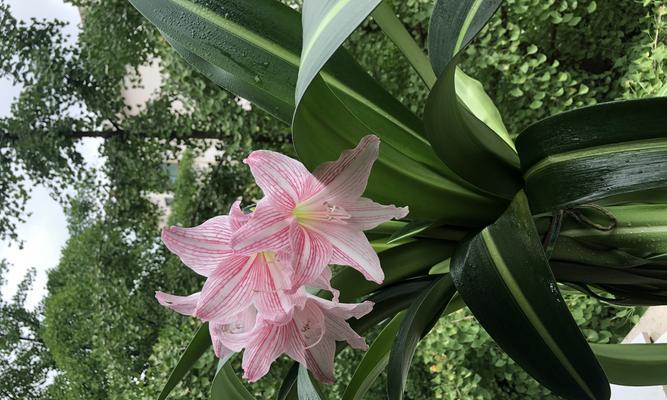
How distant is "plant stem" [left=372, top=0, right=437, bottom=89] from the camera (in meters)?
0.40

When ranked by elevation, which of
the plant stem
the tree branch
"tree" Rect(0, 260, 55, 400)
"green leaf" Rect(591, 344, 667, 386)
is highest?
the tree branch

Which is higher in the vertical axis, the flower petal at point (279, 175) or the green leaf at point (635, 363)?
the green leaf at point (635, 363)

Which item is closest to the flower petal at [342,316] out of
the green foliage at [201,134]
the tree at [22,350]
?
the green foliage at [201,134]

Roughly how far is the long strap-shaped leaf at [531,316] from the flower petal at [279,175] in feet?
0.30

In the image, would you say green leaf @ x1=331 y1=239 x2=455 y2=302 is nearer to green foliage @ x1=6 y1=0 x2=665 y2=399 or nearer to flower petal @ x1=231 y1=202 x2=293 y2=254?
flower petal @ x1=231 y1=202 x2=293 y2=254

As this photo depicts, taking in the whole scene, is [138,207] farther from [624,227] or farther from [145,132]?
[624,227]

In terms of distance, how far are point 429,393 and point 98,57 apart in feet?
5.69

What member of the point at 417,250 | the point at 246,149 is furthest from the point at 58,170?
the point at 417,250

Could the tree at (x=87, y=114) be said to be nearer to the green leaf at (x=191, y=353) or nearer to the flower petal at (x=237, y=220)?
the green leaf at (x=191, y=353)

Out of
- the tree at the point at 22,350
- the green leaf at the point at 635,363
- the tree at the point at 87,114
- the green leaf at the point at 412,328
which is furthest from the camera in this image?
the tree at the point at 22,350

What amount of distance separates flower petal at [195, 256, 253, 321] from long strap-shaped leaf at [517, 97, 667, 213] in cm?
15

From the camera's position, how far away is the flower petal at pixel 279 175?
0.25 metres

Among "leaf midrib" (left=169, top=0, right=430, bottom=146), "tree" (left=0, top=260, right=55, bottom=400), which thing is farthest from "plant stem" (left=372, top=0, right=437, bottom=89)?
"tree" (left=0, top=260, right=55, bottom=400)

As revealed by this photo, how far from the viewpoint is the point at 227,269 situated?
0.91 feet
